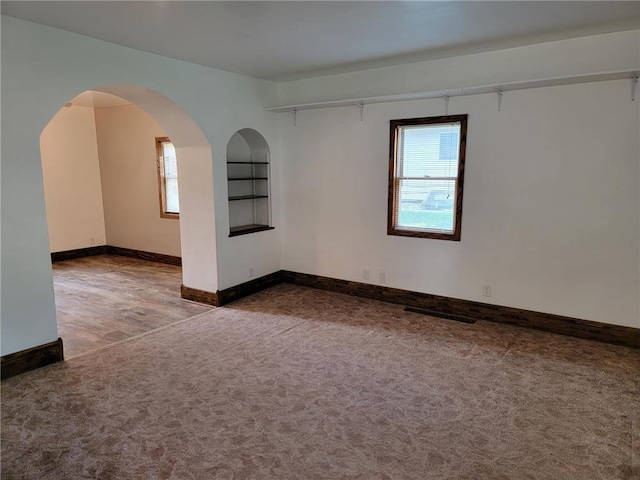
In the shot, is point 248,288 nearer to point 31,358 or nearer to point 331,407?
point 31,358

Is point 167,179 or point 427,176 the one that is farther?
point 167,179

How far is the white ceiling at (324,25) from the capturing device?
281 cm

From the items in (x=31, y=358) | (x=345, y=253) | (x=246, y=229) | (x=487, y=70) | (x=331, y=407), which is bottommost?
(x=331, y=407)

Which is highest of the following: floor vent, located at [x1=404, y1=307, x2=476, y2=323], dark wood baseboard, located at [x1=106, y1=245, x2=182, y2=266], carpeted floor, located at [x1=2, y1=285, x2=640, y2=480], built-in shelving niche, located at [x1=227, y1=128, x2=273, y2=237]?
built-in shelving niche, located at [x1=227, y1=128, x2=273, y2=237]

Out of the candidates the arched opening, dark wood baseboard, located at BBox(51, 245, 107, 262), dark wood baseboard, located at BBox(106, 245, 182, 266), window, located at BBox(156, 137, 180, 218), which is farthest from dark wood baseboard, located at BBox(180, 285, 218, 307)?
dark wood baseboard, located at BBox(51, 245, 107, 262)

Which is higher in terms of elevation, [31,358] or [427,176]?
[427,176]

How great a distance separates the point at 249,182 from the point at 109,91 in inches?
82.8

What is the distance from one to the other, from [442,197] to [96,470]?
379cm

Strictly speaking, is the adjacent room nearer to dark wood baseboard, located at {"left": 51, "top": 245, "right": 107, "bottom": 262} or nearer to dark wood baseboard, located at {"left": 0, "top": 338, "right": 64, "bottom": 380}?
dark wood baseboard, located at {"left": 0, "top": 338, "right": 64, "bottom": 380}

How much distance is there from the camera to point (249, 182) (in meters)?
5.70

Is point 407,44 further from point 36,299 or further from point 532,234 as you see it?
point 36,299

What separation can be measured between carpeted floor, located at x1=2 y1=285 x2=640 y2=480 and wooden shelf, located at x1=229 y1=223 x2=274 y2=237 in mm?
1366

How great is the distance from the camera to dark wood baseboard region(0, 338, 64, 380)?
315 cm

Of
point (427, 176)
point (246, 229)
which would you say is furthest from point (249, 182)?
point (427, 176)
